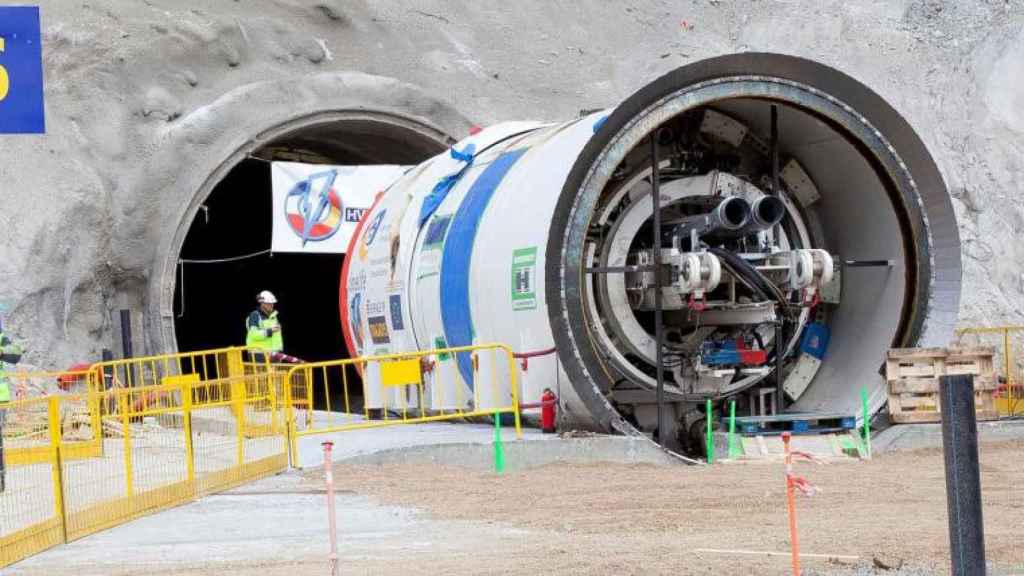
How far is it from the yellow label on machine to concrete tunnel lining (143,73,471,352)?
33.6 ft

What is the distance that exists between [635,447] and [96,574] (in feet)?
20.0

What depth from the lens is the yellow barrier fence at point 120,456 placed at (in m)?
11.2

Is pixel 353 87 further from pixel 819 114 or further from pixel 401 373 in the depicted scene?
pixel 819 114

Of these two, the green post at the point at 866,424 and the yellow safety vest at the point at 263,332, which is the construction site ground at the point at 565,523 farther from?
the yellow safety vest at the point at 263,332

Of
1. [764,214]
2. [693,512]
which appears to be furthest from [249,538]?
[764,214]

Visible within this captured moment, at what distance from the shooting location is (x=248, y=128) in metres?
26.3

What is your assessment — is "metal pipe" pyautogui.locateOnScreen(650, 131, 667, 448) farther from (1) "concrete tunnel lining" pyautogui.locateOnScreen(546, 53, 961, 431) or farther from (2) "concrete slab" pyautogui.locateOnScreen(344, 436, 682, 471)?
(2) "concrete slab" pyautogui.locateOnScreen(344, 436, 682, 471)

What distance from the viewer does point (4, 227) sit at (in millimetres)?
24844

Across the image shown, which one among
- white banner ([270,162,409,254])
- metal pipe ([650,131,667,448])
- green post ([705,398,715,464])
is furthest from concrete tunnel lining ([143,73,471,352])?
green post ([705,398,715,464])

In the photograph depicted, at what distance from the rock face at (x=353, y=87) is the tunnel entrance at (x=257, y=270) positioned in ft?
6.94

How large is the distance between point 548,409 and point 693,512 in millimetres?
4288

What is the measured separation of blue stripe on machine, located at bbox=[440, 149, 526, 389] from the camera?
54.1ft

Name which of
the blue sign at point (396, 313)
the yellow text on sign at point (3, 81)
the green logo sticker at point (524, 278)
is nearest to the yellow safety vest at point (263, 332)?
the blue sign at point (396, 313)

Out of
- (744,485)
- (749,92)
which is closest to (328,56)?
(749,92)
